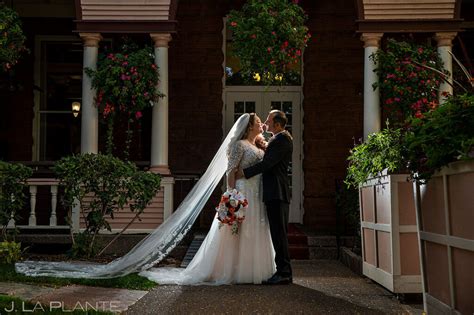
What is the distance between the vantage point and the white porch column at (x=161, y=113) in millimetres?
10891

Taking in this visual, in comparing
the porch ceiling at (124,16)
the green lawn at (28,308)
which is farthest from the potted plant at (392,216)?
the porch ceiling at (124,16)

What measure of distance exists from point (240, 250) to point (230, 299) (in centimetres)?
138

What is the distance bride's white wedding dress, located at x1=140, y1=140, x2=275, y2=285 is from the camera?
310 inches

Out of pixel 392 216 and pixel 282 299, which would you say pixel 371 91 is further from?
pixel 282 299

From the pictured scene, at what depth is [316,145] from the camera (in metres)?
13.2

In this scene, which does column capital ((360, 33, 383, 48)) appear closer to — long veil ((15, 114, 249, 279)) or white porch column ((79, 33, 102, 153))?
long veil ((15, 114, 249, 279))

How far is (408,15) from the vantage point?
10844 millimetres

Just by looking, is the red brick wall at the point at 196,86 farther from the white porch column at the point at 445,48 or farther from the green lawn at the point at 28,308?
the green lawn at the point at 28,308

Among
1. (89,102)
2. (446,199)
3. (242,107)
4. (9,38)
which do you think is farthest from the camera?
(242,107)

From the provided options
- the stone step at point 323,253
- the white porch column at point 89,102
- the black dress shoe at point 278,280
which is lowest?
the black dress shoe at point 278,280

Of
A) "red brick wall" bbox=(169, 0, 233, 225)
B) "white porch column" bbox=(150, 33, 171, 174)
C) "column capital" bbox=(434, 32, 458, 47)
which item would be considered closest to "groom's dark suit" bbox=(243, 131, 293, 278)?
"white porch column" bbox=(150, 33, 171, 174)

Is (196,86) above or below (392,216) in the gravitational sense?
above

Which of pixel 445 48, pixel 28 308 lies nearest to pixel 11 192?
pixel 28 308

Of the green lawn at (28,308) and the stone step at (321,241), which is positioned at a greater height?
the stone step at (321,241)
